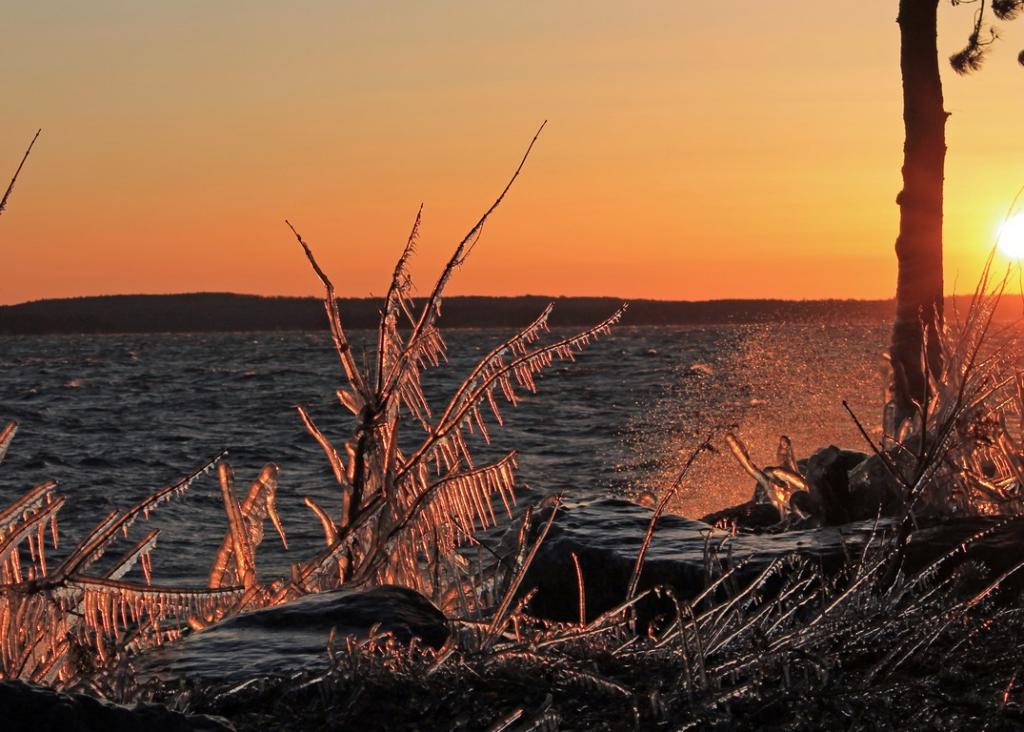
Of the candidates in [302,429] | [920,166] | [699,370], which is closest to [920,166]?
[920,166]

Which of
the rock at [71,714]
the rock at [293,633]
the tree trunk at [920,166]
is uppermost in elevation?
the tree trunk at [920,166]

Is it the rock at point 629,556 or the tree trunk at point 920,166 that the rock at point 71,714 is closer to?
the rock at point 629,556

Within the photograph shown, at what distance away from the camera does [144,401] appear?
44000mm

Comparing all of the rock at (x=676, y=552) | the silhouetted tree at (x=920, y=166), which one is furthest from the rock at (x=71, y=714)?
the silhouetted tree at (x=920, y=166)

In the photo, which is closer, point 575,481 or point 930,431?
point 930,431

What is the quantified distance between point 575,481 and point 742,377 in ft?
136

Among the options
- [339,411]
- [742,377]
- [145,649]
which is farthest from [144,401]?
[145,649]

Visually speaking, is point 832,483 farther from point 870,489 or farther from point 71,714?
point 71,714

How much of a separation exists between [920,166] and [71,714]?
10.9 meters

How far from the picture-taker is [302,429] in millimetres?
32562

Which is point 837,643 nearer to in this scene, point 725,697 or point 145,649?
point 725,697

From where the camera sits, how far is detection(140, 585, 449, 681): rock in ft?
11.4

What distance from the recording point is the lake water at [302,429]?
1759 centimetres

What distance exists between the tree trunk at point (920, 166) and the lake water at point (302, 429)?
3427 mm
